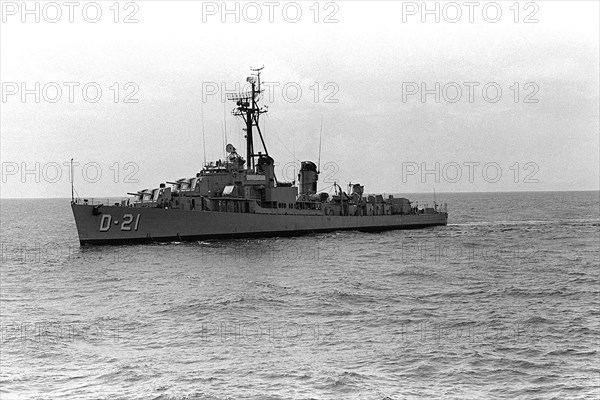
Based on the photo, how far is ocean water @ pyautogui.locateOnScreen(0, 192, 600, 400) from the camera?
1245cm

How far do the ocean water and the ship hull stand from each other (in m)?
5.65

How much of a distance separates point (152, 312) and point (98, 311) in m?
1.83

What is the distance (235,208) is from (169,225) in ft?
19.1

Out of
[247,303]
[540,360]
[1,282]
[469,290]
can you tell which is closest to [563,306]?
[469,290]

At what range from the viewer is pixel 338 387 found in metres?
12.1

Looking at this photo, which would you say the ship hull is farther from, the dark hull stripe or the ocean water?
the ocean water

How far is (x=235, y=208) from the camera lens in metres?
45.1

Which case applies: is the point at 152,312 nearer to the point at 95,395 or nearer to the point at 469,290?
the point at 95,395

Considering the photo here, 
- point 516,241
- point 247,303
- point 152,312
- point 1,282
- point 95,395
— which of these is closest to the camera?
point 95,395

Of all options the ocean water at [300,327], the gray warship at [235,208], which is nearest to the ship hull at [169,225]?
the gray warship at [235,208]

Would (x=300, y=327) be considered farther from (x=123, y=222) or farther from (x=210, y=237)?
(x=210, y=237)

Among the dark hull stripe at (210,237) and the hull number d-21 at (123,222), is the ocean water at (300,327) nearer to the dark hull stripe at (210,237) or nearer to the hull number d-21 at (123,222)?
the hull number d-21 at (123,222)

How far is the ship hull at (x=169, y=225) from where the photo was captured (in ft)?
130

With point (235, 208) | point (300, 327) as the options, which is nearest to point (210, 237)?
point (235, 208)
